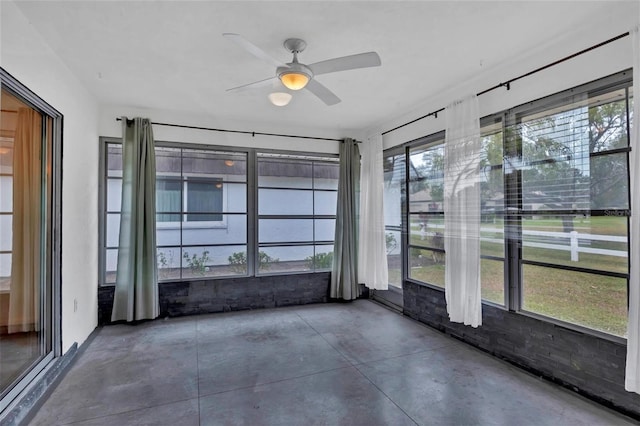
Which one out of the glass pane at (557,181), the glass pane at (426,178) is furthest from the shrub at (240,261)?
the glass pane at (557,181)

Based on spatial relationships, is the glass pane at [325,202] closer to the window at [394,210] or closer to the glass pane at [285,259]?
the glass pane at [285,259]

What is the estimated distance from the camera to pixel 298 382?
273cm

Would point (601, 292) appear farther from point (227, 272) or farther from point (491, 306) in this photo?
point (227, 272)

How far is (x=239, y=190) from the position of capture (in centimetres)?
488

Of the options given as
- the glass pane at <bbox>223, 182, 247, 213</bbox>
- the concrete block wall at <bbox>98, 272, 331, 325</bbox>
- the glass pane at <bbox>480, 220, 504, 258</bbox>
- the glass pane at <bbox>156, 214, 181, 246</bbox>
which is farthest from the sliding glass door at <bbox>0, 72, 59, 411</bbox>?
the glass pane at <bbox>480, 220, 504, 258</bbox>

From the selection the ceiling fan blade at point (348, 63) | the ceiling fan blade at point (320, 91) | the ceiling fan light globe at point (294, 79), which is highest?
the ceiling fan blade at point (348, 63)

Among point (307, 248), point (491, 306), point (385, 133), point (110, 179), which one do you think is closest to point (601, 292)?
point (491, 306)

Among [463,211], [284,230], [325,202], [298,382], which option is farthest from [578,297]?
[284,230]

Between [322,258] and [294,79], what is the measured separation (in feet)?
11.1

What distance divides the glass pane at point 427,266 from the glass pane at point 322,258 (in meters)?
1.38

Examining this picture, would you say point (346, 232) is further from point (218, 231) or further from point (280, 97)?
point (280, 97)

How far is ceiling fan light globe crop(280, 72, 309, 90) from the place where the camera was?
2.45 metres

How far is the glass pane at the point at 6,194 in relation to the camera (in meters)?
2.31

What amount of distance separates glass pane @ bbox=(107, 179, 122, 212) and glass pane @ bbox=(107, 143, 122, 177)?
0.10m
